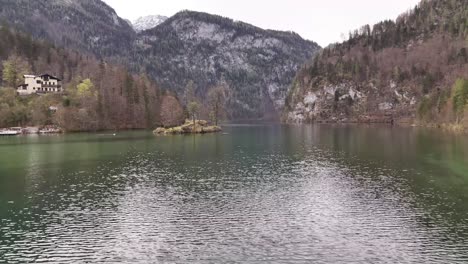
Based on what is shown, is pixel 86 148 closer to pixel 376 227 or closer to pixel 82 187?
pixel 82 187

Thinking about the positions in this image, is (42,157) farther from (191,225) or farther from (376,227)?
(376,227)

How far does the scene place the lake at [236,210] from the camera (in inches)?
1559

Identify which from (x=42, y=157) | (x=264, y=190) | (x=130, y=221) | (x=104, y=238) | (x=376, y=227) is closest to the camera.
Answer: (x=104, y=238)

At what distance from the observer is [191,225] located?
4819 centimetres

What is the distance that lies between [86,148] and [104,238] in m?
91.1

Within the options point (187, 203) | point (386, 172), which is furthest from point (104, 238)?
point (386, 172)

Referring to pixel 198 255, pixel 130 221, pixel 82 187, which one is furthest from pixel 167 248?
pixel 82 187

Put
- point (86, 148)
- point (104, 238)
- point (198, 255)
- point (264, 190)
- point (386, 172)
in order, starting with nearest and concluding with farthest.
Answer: point (198, 255)
point (104, 238)
point (264, 190)
point (386, 172)
point (86, 148)

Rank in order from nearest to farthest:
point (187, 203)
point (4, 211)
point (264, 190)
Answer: point (4, 211), point (187, 203), point (264, 190)

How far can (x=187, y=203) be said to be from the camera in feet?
192

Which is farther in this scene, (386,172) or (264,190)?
(386,172)

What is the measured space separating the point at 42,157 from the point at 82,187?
44.6 meters

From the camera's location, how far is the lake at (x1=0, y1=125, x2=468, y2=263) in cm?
3959

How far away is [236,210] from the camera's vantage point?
54188 mm
